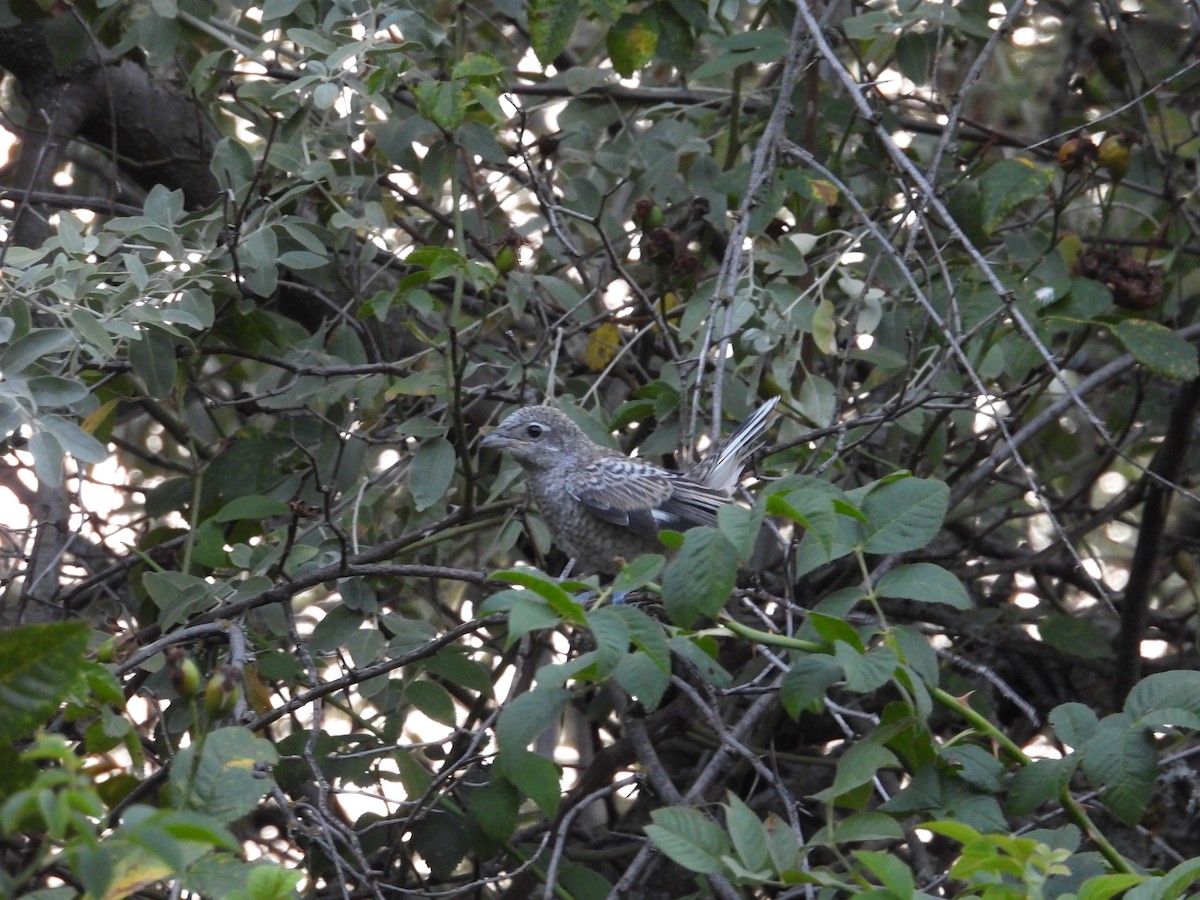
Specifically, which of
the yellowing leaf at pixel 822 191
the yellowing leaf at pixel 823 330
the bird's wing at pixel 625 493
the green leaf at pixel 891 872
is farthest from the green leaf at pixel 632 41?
the green leaf at pixel 891 872

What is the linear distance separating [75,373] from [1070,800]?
2611 millimetres

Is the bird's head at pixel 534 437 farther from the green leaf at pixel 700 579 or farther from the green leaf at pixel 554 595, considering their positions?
the green leaf at pixel 554 595

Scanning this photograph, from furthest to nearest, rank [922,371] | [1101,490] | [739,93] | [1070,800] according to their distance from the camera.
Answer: [1101,490] < [739,93] < [922,371] < [1070,800]

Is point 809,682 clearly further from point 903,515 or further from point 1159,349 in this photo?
point 1159,349

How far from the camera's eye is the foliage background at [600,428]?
8.03 ft

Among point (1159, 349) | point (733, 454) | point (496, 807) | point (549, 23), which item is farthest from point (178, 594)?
point (1159, 349)

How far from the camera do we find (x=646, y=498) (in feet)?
14.1

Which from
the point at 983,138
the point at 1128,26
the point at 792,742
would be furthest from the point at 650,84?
the point at 792,742

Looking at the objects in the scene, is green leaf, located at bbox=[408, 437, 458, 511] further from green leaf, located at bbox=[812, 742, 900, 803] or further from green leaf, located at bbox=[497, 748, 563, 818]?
green leaf, located at bbox=[812, 742, 900, 803]

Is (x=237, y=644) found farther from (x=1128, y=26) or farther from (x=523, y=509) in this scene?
(x=1128, y=26)

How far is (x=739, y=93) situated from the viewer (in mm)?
4535

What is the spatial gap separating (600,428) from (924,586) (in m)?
1.55

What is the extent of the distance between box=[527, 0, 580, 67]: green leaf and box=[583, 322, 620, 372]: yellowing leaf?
38.0 inches

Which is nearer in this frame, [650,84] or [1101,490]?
[650,84]
